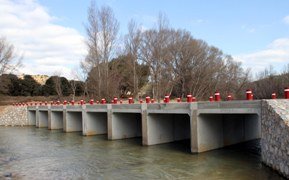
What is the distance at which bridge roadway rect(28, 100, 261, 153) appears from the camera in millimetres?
17203

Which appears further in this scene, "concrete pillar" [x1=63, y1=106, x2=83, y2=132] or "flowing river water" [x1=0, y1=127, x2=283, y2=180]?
"concrete pillar" [x1=63, y1=106, x2=83, y2=132]

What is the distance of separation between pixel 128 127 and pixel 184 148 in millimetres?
7514

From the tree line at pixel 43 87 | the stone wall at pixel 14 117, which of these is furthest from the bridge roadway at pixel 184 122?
the tree line at pixel 43 87

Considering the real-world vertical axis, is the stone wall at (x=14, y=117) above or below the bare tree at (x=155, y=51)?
below

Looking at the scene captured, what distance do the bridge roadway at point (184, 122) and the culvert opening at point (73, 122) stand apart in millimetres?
1192

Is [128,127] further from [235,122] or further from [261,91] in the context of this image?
[261,91]

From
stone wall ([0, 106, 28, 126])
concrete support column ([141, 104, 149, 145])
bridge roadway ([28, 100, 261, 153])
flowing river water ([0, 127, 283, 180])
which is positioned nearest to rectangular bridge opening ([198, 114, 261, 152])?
bridge roadway ([28, 100, 261, 153])

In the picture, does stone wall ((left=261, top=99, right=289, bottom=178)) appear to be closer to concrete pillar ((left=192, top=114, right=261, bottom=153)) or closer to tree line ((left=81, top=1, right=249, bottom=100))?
concrete pillar ((left=192, top=114, right=261, bottom=153))

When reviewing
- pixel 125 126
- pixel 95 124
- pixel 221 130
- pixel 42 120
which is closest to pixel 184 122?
pixel 125 126

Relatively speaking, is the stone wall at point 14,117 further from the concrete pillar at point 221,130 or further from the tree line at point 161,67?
the concrete pillar at point 221,130

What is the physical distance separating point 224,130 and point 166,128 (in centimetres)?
435

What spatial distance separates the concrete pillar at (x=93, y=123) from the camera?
30.0 meters

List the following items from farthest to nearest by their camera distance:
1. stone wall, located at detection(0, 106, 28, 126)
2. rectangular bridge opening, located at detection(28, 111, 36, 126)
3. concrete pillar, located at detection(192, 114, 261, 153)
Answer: rectangular bridge opening, located at detection(28, 111, 36, 126)
stone wall, located at detection(0, 106, 28, 126)
concrete pillar, located at detection(192, 114, 261, 153)

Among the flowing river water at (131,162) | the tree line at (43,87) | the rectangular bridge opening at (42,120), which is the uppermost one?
the tree line at (43,87)
